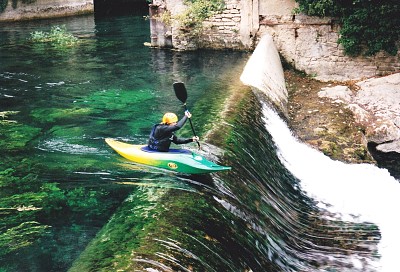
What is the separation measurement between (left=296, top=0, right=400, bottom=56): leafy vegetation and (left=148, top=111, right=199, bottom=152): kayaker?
27.0 ft

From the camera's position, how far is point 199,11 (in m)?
15.0

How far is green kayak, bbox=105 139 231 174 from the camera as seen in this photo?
607 centimetres

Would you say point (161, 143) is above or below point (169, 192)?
above

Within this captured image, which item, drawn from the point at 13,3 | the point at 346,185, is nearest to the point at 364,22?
the point at 346,185

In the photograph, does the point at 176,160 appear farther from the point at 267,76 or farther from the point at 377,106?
the point at 377,106

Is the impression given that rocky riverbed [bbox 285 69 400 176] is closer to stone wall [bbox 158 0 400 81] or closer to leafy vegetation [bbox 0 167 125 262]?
stone wall [bbox 158 0 400 81]

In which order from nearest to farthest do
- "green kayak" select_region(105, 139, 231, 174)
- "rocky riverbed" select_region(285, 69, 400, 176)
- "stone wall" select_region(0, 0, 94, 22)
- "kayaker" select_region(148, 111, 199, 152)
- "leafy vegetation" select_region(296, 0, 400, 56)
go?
"green kayak" select_region(105, 139, 231, 174)
"kayaker" select_region(148, 111, 199, 152)
"rocky riverbed" select_region(285, 69, 400, 176)
"leafy vegetation" select_region(296, 0, 400, 56)
"stone wall" select_region(0, 0, 94, 22)

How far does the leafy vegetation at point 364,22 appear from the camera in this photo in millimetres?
12633

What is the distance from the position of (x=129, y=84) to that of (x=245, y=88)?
10.2 feet

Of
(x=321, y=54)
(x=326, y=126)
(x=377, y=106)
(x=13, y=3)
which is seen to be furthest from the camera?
Answer: (x=13, y=3)

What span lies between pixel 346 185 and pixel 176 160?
3.84 m

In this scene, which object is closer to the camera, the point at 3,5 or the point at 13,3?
the point at 3,5

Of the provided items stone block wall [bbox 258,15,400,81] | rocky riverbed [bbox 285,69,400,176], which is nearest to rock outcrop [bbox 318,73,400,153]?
rocky riverbed [bbox 285,69,400,176]

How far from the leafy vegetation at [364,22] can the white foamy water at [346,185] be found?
4.35 m
